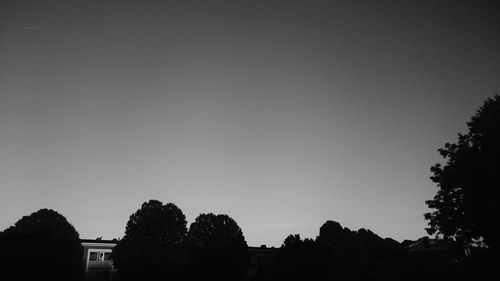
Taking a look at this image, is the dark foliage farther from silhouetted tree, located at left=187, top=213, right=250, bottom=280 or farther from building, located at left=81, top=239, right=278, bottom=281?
building, located at left=81, top=239, right=278, bottom=281

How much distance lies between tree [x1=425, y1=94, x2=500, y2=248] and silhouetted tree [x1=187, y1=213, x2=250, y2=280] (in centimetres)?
2519

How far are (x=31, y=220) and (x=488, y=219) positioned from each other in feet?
191

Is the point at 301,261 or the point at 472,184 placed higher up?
the point at 472,184

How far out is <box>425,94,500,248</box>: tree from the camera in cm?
2098

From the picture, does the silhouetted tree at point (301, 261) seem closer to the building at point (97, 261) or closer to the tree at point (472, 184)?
the building at point (97, 261)

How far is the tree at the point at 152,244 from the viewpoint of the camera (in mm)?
41438

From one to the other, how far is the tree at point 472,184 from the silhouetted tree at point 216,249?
82.7 feet

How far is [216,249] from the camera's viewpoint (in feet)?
135

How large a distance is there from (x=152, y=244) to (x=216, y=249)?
9.60 meters

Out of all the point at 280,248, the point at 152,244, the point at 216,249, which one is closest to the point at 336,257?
the point at 280,248

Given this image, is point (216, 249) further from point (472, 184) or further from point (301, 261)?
point (472, 184)

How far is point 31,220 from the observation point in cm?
4753

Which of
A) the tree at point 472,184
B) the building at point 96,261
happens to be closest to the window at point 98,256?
the building at point 96,261

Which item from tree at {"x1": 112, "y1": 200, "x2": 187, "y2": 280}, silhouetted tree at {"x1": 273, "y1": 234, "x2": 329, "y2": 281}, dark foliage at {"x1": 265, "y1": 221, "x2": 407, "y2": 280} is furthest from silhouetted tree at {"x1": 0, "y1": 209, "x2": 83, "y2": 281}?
silhouetted tree at {"x1": 273, "y1": 234, "x2": 329, "y2": 281}
